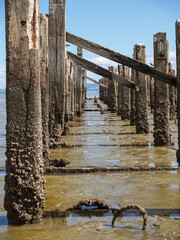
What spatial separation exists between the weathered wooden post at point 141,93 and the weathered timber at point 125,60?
10.6 ft

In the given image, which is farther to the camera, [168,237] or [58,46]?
[58,46]

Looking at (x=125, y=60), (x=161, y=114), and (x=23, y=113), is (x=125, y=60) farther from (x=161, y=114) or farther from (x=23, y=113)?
(x=23, y=113)

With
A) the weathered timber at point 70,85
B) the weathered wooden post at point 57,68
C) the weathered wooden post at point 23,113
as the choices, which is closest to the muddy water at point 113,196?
the weathered wooden post at point 23,113

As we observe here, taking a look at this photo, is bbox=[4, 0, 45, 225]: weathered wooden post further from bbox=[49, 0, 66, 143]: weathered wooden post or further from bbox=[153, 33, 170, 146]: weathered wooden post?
bbox=[153, 33, 170, 146]: weathered wooden post

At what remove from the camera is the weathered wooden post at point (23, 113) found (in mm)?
4297

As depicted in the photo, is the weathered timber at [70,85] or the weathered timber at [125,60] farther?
the weathered timber at [70,85]

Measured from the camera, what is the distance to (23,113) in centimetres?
433

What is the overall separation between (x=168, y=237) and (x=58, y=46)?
5.38 m

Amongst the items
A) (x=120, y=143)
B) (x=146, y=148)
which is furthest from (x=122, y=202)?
(x=120, y=143)

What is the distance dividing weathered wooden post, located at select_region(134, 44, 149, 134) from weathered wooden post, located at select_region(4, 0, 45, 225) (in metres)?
7.07

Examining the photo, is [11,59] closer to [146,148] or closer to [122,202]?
[122,202]

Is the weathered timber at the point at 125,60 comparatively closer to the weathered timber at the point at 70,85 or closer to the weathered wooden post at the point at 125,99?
the weathered timber at the point at 70,85

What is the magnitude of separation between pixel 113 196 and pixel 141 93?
662 cm

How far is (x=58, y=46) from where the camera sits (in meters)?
8.66
